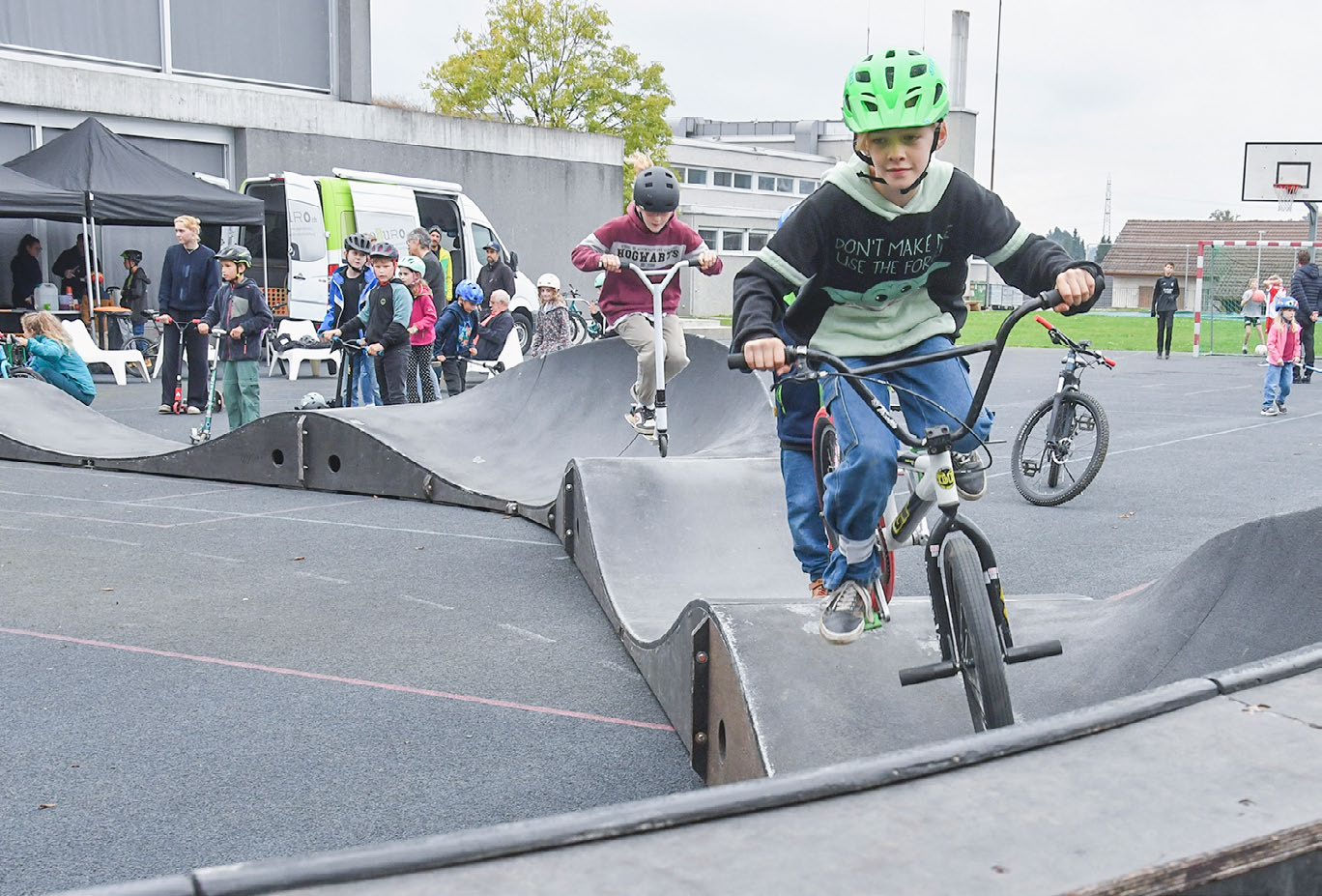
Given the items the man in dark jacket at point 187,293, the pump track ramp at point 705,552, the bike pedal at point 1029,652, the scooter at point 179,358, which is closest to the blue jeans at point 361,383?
the scooter at point 179,358

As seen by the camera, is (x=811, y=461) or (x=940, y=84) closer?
(x=940, y=84)

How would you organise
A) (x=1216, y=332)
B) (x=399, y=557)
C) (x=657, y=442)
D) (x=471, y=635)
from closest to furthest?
1. (x=471, y=635)
2. (x=399, y=557)
3. (x=657, y=442)
4. (x=1216, y=332)

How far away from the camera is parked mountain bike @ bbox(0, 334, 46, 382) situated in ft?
50.2

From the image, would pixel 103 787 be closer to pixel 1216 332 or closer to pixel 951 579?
pixel 951 579

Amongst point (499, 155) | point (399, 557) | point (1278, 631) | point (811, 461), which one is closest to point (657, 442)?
point (399, 557)

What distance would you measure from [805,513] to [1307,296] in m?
19.6

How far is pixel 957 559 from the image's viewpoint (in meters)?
3.52

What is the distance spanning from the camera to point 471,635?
5723 millimetres

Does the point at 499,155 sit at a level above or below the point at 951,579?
above

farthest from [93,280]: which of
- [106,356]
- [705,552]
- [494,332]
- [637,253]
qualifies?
[705,552]

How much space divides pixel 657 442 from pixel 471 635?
330 cm

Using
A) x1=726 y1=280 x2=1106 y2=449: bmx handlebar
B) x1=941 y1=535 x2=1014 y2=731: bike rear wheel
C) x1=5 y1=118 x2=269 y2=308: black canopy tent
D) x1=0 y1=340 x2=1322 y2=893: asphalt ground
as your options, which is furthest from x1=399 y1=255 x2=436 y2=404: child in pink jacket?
x1=941 y1=535 x2=1014 y2=731: bike rear wheel

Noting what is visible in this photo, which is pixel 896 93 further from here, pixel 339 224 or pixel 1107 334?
pixel 1107 334

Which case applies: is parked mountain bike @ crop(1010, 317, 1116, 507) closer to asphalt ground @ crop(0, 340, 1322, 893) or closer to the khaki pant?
asphalt ground @ crop(0, 340, 1322, 893)
